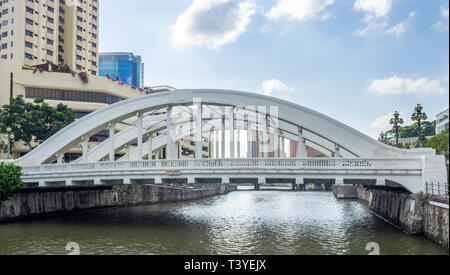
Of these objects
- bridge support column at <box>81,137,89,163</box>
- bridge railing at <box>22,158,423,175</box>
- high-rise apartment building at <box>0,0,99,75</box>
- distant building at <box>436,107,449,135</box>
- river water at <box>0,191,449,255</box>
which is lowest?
river water at <box>0,191,449,255</box>

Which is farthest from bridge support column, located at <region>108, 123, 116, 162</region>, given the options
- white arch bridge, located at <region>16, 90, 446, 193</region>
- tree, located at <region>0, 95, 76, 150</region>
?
tree, located at <region>0, 95, 76, 150</region>

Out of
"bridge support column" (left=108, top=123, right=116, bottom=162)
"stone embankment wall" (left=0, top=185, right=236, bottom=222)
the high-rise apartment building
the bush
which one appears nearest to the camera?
the bush

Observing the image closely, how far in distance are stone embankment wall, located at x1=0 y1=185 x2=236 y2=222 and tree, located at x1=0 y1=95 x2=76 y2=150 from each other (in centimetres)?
1191

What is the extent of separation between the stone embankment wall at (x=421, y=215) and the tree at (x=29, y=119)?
36.0 meters

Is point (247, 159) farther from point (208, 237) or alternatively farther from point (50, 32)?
point (50, 32)

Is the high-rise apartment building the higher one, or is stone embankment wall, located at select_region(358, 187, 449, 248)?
the high-rise apartment building

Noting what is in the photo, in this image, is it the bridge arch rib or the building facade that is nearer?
the bridge arch rib

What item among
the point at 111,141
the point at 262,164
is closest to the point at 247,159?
the point at 262,164

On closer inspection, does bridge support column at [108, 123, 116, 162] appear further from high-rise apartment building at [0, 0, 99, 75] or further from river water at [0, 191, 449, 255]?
high-rise apartment building at [0, 0, 99, 75]

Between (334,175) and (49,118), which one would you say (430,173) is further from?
(49,118)

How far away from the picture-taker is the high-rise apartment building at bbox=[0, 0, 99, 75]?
207ft

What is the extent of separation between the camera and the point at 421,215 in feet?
63.4

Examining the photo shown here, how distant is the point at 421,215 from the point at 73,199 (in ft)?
87.4
